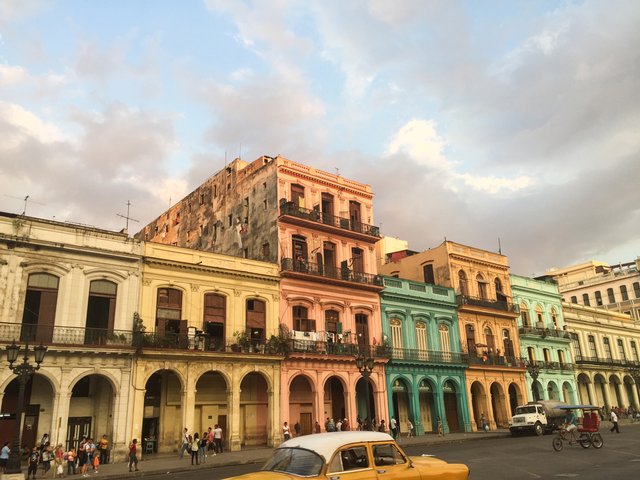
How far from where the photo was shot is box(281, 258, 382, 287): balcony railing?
32.8 metres

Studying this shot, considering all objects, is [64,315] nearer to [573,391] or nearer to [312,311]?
[312,311]

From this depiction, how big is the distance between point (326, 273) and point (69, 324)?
15.5 m

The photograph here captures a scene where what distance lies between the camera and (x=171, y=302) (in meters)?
28.2

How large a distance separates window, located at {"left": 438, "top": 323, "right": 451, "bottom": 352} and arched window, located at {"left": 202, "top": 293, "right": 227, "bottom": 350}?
57.6ft

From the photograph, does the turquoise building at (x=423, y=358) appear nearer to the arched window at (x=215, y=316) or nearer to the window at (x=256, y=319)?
the window at (x=256, y=319)

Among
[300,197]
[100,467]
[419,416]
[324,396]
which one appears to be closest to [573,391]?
[419,416]

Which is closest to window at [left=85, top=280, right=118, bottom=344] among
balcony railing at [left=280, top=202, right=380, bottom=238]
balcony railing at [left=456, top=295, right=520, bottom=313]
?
balcony railing at [left=280, top=202, right=380, bottom=238]

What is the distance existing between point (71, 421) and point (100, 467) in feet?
12.3

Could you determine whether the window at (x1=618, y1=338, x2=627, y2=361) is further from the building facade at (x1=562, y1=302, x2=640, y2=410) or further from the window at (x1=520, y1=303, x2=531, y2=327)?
the window at (x1=520, y1=303, x2=531, y2=327)

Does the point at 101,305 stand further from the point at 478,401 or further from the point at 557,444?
the point at 478,401

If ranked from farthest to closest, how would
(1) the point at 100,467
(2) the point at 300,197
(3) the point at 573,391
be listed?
(3) the point at 573,391
(2) the point at 300,197
(1) the point at 100,467

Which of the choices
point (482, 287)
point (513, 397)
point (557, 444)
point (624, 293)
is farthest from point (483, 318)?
point (624, 293)

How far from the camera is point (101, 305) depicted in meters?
26.2

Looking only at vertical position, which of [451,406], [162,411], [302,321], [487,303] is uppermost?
[487,303]
